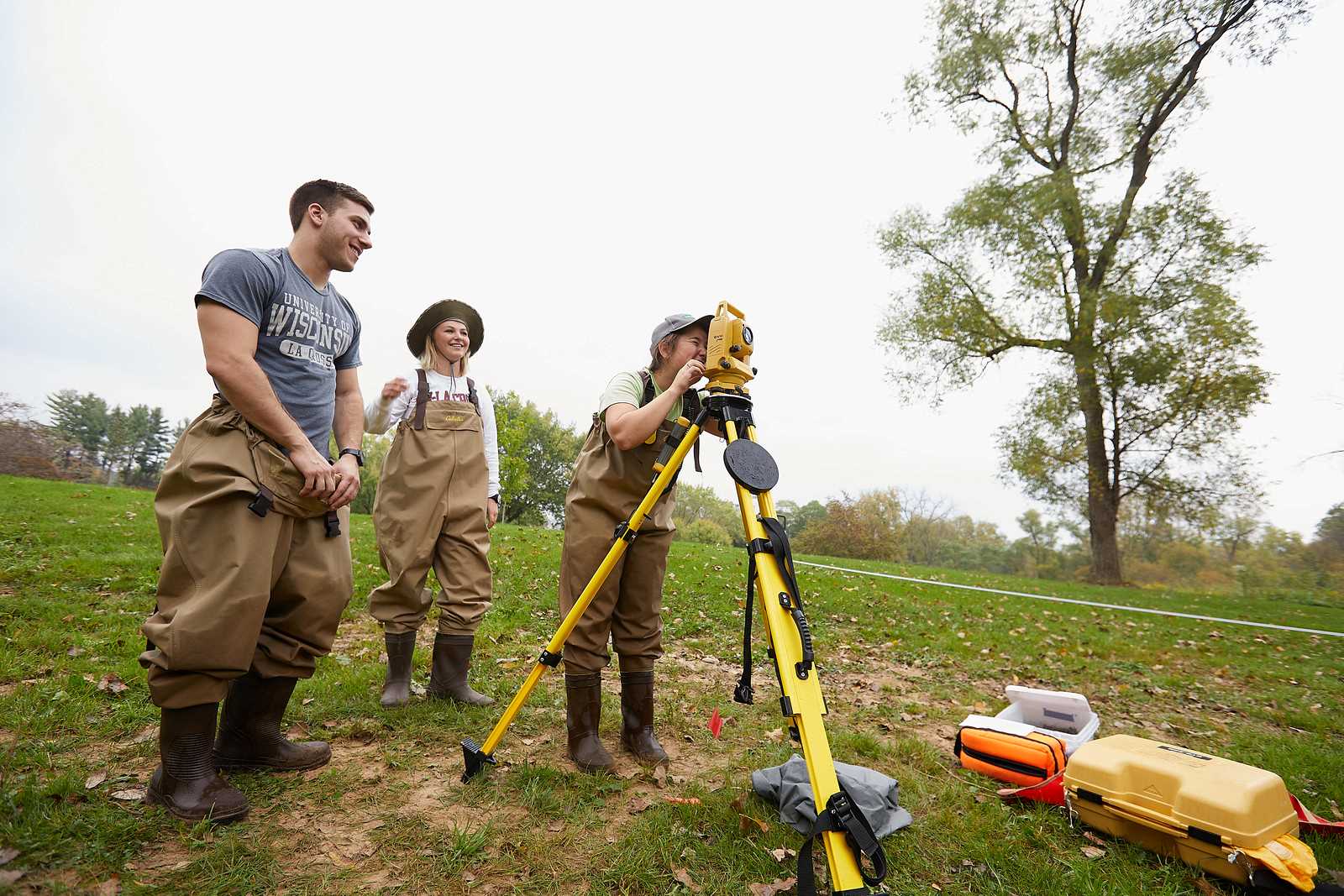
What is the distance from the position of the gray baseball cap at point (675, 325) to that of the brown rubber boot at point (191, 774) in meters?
2.51

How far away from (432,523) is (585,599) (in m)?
1.68

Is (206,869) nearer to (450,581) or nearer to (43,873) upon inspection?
(43,873)

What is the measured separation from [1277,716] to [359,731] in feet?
23.9

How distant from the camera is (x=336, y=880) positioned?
7.04 ft

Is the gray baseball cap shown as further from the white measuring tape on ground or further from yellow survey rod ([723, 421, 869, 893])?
the white measuring tape on ground

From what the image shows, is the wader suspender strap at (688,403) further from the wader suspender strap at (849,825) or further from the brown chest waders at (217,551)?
the brown chest waders at (217,551)

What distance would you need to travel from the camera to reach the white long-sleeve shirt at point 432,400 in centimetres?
412

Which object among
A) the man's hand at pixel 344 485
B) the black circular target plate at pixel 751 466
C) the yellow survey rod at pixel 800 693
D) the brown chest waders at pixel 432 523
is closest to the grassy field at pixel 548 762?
the brown chest waders at pixel 432 523

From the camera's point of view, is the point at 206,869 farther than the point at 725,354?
No

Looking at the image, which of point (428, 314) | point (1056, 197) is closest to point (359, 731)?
point (428, 314)

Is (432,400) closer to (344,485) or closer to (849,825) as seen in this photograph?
(344,485)

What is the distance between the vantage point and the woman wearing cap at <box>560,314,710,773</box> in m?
3.16

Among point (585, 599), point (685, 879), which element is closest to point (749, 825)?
point (685, 879)

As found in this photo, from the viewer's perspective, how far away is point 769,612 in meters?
1.86
